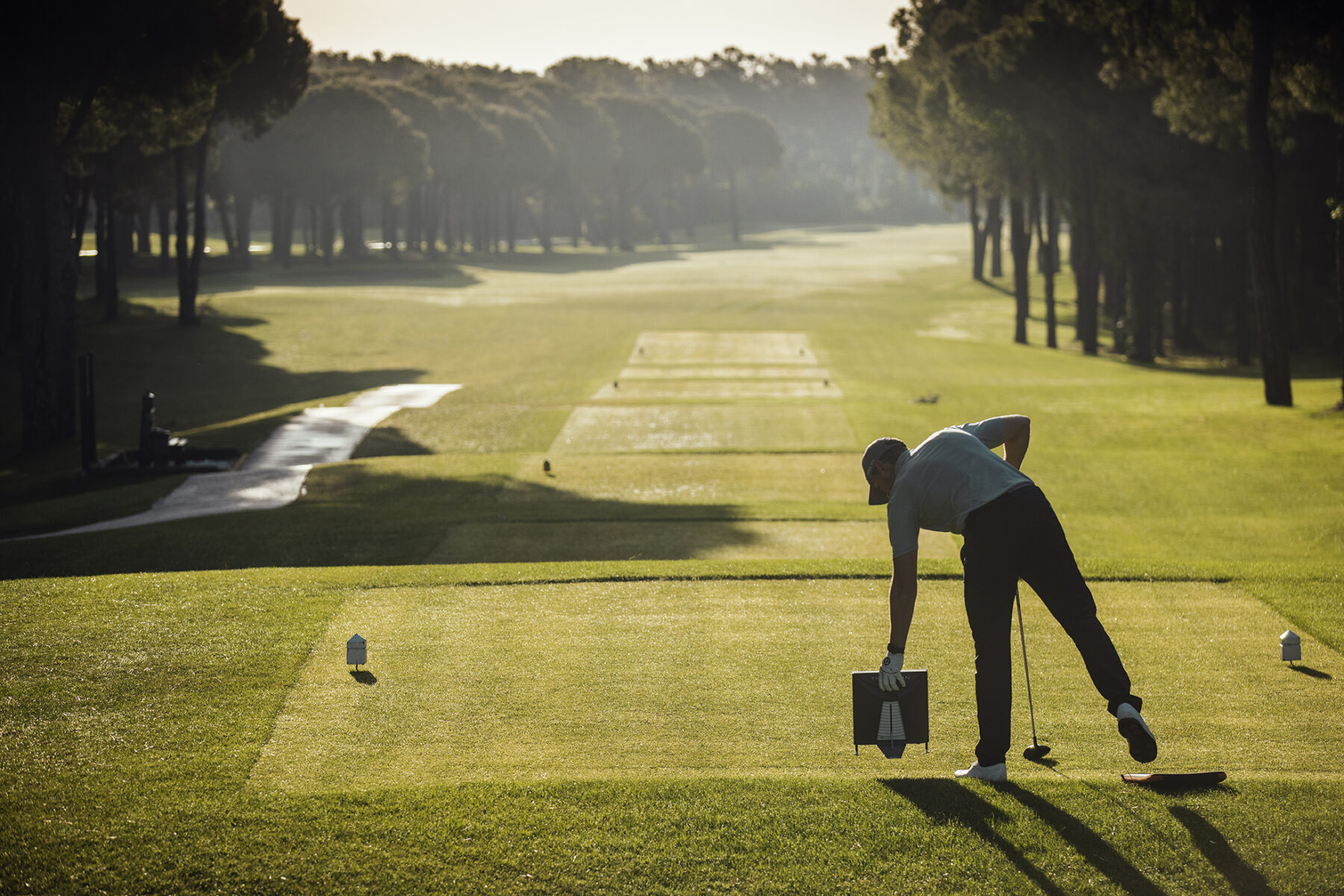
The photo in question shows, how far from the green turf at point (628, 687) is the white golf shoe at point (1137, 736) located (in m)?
0.28

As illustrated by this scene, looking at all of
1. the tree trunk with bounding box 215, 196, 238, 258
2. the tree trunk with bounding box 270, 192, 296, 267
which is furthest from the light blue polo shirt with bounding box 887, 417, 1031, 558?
the tree trunk with bounding box 270, 192, 296, 267

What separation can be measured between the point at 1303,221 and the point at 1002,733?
44112 mm

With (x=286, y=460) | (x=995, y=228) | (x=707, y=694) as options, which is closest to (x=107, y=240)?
(x=286, y=460)

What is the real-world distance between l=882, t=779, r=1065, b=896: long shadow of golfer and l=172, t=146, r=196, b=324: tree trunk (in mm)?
47389

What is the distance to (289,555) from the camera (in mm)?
15984

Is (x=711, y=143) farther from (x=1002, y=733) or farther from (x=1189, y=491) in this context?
(x=1002, y=733)

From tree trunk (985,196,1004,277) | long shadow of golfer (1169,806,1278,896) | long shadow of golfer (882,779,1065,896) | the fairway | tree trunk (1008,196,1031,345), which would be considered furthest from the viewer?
tree trunk (985,196,1004,277)

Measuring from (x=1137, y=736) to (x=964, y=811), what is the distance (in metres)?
1.05

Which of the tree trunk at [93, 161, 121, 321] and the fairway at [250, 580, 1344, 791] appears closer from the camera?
the fairway at [250, 580, 1344, 791]

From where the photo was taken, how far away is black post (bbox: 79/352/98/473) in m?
24.2

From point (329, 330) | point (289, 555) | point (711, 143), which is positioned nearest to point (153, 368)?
point (329, 330)

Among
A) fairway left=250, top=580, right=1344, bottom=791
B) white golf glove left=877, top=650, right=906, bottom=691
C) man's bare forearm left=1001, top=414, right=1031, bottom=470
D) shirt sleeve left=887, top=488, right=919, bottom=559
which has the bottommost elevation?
fairway left=250, top=580, right=1344, bottom=791

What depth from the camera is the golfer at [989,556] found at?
698 cm

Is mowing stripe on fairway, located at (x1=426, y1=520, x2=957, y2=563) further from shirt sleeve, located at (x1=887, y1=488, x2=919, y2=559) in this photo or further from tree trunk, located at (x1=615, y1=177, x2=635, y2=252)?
tree trunk, located at (x1=615, y1=177, x2=635, y2=252)
